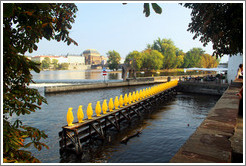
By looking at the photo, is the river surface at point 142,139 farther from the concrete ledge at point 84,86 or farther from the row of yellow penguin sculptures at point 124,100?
the concrete ledge at point 84,86

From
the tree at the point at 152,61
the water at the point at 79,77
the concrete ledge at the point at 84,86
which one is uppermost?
the tree at the point at 152,61

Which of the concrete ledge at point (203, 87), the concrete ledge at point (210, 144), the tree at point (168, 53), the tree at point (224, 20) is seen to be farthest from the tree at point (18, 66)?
the tree at point (168, 53)

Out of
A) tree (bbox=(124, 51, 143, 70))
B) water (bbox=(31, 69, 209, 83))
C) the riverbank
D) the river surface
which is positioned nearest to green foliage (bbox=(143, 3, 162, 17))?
the river surface

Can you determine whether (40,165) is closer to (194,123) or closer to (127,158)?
(127,158)

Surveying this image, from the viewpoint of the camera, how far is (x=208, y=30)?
23.8 ft

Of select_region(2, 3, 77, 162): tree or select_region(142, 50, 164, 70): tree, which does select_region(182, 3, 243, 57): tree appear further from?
select_region(142, 50, 164, 70): tree

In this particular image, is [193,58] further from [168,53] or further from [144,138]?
[144,138]

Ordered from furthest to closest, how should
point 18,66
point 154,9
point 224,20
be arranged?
point 224,20, point 18,66, point 154,9

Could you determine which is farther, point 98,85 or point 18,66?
point 98,85

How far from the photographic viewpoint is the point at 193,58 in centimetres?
11250

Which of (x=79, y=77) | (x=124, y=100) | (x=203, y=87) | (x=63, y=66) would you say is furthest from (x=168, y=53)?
(x=63, y=66)

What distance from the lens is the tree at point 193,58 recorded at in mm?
112562

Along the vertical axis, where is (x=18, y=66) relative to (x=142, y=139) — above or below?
above

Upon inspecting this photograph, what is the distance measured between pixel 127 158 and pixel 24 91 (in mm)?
6493
